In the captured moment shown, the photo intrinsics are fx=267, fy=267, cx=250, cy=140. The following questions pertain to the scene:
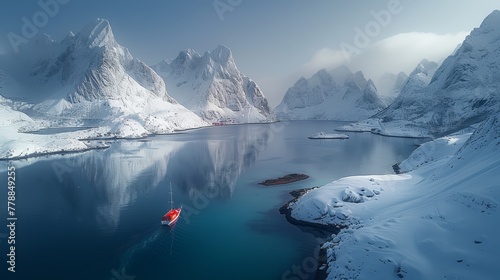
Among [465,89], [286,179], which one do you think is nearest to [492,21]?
[465,89]

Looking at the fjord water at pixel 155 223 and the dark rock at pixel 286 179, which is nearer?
the fjord water at pixel 155 223

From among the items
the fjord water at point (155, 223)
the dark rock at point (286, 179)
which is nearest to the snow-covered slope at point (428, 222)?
the fjord water at point (155, 223)

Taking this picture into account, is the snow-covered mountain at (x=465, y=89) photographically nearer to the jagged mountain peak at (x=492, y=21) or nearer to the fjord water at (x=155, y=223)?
the jagged mountain peak at (x=492, y=21)

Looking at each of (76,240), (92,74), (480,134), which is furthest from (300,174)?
(92,74)

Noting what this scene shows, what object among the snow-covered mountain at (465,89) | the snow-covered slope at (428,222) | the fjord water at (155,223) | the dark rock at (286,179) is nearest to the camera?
the snow-covered slope at (428,222)

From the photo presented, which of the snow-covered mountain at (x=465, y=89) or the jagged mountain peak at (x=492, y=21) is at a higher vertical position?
the jagged mountain peak at (x=492, y=21)

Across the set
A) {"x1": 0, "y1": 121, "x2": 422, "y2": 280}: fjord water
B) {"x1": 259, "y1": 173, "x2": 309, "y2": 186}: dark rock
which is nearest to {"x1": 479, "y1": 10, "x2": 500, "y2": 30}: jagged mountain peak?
{"x1": 0, "y1": 121, "x2": 422, "y2": 280}: fjord water

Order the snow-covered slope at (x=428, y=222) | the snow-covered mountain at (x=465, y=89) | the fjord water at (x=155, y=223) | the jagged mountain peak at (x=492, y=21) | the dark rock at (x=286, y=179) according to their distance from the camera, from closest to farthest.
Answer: the snow-covered slope at (x=428, y=222)
the fjord water at (x=155, y=223)
the dark rock at (x=286, y=179)
the snow-covered mountain at (x=465, y=89)
the jagged mountain peak at (x=492, y=21)

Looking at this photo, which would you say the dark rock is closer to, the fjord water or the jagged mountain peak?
the fjord water
